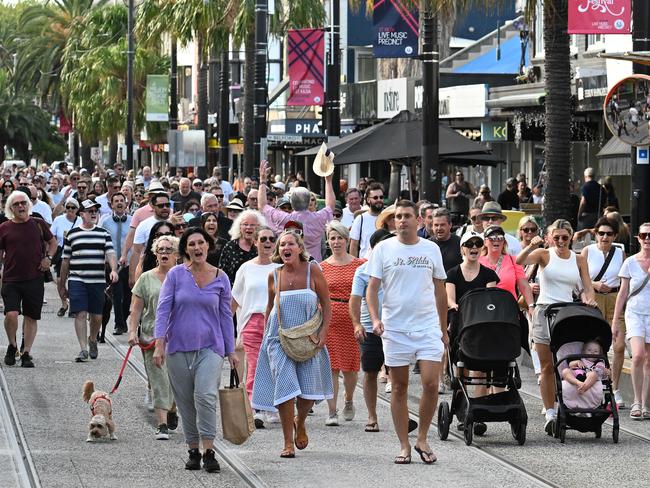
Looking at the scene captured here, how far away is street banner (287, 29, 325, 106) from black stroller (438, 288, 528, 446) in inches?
647

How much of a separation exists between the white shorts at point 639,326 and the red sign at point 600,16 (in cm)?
595

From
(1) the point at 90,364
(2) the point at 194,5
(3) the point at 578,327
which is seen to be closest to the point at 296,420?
(3) the point at 578,327

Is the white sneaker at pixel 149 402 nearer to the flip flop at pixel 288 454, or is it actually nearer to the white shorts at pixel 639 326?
the flip flop at pixel 288 454

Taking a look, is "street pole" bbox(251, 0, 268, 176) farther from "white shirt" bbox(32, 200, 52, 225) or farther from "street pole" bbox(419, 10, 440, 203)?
"street pole" bbox(419, 10, 440, 203)

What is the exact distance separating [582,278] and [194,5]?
90.6 feet

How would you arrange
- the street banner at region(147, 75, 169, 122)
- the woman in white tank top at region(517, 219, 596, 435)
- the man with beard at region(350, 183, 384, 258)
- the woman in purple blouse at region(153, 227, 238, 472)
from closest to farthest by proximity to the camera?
the woman in purple blouse at region(153, 227, 238, 472)
the woman in white tank top at region(517, 219, 596, 435)
the man with beard at region(350, 183, 384, 258)
the street banner at region(147, 75, 169, 122)

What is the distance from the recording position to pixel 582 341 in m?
12.2

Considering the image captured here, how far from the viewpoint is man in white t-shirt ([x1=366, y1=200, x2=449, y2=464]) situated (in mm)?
10719

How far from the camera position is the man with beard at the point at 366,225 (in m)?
17.0

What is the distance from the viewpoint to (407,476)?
33.7 feet

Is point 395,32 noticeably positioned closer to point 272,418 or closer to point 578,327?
point 272,418

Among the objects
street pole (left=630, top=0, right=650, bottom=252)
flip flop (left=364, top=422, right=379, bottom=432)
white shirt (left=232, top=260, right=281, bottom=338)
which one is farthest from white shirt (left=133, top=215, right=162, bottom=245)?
street pole (left=630, top=0, right=650, bottom=252)

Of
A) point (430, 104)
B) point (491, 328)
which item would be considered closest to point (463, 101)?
point (430, 104)

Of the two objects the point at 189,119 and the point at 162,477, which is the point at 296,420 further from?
the point at 189,119
